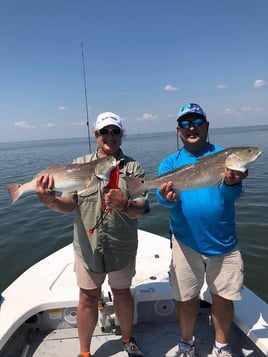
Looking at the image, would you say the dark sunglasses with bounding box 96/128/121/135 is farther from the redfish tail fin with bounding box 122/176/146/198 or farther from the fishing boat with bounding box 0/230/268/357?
the fishing boat with bounding box 0/230/268/357

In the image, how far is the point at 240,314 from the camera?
382 cm

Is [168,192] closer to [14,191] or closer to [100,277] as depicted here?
[100,277]

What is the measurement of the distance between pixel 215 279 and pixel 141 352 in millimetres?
1522

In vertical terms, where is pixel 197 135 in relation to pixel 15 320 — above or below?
above

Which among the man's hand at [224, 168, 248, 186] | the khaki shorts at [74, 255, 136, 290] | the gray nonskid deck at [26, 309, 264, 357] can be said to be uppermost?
the man's hand at [224, 168, 248, 186]

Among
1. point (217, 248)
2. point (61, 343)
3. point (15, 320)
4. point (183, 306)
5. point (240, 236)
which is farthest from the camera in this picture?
point (240, 236)

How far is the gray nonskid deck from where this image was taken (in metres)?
3.94

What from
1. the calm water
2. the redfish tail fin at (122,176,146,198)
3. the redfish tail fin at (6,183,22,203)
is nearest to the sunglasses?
the redfish tail fin at (122,176,146,198)

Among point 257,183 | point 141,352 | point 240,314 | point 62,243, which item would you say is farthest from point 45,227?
point 257,183

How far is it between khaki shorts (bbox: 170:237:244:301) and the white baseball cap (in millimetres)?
1630

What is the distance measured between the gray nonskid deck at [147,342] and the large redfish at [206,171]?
229 centimetres

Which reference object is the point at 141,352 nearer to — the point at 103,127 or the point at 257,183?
the point at 103,127

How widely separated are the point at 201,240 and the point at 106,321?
2.08 meters

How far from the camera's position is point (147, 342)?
4.18 m
